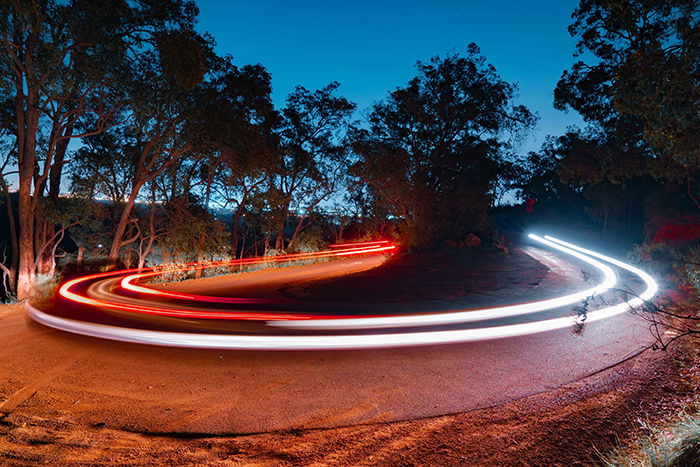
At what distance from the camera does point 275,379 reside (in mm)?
5707

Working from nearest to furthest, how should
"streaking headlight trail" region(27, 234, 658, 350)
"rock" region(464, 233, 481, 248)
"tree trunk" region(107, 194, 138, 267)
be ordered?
"streaking headlight trail" region(27, 234, 658, 350)
"tree trunk" region(107, 194, 138, 267)
"rock" region(464, 233, 481, 248)

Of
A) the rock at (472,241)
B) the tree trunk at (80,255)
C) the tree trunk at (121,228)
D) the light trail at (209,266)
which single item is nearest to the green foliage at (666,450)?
the light trail at (209,266)

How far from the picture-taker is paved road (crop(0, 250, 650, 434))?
180 inches

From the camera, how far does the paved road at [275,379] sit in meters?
4.58

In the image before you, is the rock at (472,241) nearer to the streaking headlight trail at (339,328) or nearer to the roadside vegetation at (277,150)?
the roadside vegetation at (277,150)

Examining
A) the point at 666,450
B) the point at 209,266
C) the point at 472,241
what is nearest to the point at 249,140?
the point at 209,266

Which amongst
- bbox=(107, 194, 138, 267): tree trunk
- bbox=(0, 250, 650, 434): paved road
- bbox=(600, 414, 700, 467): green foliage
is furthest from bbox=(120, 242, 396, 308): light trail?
bbox=(600, 414, 700, 467): green foliage

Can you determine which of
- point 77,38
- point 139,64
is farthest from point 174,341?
point 139,64

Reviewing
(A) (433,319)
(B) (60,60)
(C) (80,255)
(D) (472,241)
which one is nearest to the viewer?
(A) (433,319)

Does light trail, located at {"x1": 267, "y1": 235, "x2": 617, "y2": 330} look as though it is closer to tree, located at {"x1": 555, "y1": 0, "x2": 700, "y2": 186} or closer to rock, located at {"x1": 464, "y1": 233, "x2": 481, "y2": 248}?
tree, located at {"x1": 555, "y1": 0, "x2": 700, "y2": 186}

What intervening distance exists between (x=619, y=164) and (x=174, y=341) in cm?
1824

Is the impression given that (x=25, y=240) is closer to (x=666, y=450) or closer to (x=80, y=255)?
(x=80, y=255)

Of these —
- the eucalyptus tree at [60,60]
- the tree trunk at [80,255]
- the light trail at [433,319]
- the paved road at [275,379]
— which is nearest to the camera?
the paved road at [275,379]

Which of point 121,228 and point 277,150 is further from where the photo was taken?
point 277,150
